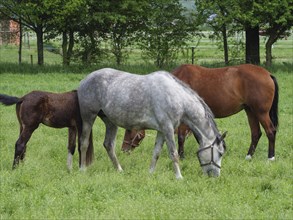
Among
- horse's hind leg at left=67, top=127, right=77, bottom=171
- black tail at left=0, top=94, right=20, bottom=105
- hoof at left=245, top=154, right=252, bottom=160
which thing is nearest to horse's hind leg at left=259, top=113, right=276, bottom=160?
hoof at left=245, top=154, right=252, bottom=160

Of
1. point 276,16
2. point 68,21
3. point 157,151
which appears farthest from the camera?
point 68,21

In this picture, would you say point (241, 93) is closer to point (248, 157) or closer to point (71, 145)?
point (248, 157)

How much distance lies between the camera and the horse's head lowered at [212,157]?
8594 mm

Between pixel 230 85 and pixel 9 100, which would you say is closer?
pixel 9 100

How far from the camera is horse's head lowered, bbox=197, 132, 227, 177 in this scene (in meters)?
8.59

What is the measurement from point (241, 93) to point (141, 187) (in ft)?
11.6

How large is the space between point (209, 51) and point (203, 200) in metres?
32.6

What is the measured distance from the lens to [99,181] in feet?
25.6

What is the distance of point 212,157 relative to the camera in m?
8.61

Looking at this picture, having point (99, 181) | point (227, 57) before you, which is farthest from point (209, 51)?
point (99, 181)

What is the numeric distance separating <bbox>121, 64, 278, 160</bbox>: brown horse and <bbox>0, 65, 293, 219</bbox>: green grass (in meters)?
0.49

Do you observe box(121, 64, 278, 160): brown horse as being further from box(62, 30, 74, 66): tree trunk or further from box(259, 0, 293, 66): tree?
box(62, 30, 74, 66): tree trunk

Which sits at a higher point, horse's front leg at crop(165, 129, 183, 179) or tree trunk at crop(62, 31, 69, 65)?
tree trunk at crop(62, 31, 69, 65)

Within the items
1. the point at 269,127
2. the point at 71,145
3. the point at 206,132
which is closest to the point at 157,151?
the point at 206,132
